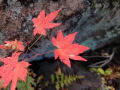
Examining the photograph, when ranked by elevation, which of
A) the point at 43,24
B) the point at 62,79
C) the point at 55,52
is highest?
the point at 43,24

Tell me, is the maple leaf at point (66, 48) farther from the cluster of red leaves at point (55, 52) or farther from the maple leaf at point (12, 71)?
the maple leaf at point (12, 71)

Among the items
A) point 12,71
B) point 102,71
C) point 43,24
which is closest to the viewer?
point 12,71

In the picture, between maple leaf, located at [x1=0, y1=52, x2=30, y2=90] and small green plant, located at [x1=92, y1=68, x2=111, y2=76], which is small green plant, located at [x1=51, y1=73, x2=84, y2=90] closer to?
small green plant, located at [x1=92, y1=68, x2=111, y2=76]

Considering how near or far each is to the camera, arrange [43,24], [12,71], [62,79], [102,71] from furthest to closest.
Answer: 1. [102,71]
2. [62,79]
3. [43,24]
4. [12,71]

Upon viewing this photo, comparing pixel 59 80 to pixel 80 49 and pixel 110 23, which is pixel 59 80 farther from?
pixel 110 23

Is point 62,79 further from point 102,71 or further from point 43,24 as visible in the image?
point 43,24

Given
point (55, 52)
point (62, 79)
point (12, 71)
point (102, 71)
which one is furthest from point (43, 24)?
point (102, 71)

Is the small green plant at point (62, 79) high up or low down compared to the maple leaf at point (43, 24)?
down

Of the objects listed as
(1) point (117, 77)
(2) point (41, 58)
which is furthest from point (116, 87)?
(2) point (41, 58)

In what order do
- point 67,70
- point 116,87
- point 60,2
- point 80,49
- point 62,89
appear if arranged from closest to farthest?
point 80,49
point 60,2
point 62,89
point 67,70
point 116,87

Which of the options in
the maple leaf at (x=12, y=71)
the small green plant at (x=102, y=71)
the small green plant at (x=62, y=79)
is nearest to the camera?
the maple leaf at (x=12, y=71)

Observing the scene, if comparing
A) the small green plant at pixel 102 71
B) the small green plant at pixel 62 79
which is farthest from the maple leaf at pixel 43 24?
the small green plant at pixel 102 71
